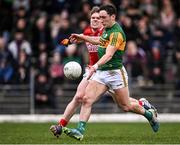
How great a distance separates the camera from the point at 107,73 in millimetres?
14773

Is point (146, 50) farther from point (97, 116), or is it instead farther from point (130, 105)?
point (130, 105)

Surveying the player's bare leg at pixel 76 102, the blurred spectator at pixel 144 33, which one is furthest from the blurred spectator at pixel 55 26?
the player's bare leg at pixel 76 102

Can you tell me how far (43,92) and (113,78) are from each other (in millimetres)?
9806

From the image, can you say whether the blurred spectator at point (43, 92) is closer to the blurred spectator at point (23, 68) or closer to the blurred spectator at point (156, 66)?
the blurred spectator at point (23, 68)

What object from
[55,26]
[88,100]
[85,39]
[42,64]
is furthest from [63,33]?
[88,100]

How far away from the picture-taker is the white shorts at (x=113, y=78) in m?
14.7

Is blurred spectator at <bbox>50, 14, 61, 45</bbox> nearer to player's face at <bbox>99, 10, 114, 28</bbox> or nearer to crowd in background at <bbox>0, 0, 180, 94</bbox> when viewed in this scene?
crowd in background at <bbox>0, 0, 180, 94</bbox>

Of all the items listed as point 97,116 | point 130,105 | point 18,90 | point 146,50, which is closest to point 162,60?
point 146,50

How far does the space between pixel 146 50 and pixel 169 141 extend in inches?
445

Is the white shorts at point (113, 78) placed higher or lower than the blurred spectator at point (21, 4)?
lower

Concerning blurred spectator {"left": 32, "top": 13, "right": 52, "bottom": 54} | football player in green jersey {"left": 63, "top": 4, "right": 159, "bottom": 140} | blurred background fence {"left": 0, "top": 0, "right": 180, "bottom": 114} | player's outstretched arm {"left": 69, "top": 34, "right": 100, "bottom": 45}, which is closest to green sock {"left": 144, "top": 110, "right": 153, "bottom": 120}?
football player in green jersey {"left": 63, "top": 4, "right": 159, "bottom": 140}

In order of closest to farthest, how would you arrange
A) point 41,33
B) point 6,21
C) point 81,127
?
point 81,127 < point 41,33 < point 6,21

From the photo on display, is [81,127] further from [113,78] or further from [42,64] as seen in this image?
[42,64]

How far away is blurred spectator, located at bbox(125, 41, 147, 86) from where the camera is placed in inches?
957
